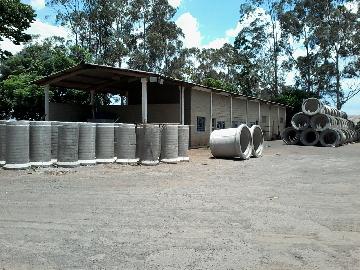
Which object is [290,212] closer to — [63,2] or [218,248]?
[218,248]

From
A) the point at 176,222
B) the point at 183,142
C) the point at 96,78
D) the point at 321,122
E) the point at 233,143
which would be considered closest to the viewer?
the point at 176,222

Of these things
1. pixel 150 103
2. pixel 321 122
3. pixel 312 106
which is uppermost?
pixel 312 106

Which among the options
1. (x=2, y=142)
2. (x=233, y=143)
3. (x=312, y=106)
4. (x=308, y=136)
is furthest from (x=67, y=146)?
(x=312, y=106)

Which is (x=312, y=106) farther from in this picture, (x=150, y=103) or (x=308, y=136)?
(x=150, y=103)

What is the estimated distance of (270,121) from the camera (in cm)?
4166

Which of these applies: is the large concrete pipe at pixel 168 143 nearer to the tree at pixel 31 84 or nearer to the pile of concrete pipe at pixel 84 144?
the pile of concrete pipe at pixel 84 144

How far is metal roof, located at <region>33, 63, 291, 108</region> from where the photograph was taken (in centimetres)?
2100

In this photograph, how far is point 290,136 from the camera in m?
33.4

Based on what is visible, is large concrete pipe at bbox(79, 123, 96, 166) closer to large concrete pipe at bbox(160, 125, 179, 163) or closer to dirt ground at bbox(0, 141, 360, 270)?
dirt ground at bbox(0, 141, 360, 270)

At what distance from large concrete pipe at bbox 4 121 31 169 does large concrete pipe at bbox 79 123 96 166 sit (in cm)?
175

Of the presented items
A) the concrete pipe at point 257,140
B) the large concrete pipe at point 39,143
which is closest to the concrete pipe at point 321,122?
the concrete pipe at point 257,140

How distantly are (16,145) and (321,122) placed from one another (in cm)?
2439

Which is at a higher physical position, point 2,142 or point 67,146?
point 2,142

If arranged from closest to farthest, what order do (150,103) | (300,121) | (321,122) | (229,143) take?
(229,143) < (150,103) < (321,122) < (300,121)
